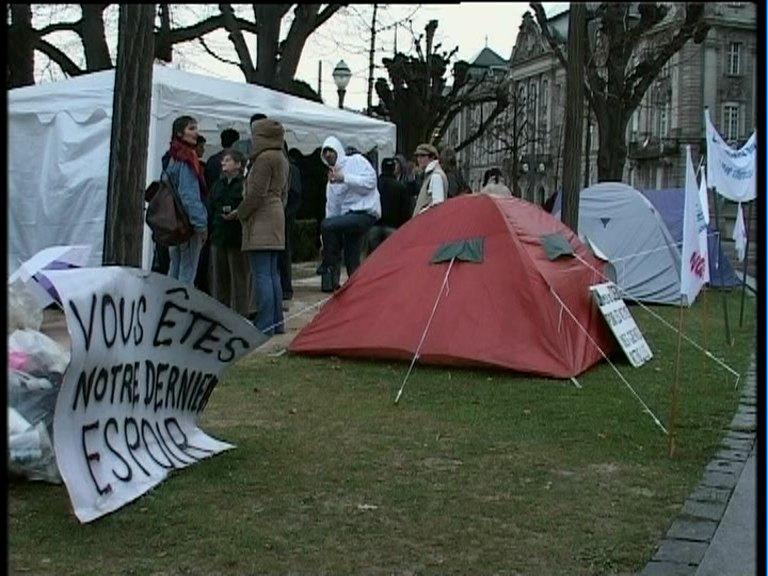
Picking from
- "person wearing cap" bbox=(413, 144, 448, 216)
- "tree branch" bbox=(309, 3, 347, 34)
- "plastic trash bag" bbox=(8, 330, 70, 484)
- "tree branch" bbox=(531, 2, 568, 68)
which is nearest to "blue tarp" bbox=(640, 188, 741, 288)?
"tree branch" bbox=(531, 2, 568, 68)

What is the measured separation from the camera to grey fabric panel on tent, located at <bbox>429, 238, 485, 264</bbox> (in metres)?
8.69

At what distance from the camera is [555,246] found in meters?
8.97

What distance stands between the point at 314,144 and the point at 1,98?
40.3 feet

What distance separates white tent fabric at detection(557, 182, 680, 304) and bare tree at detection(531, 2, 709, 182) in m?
5.66

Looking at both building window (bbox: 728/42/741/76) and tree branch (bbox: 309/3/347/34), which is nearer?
building window (bbox: 728/42/741/76)

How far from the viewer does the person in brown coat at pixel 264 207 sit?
911cm

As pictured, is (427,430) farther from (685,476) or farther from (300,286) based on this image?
(300,286)

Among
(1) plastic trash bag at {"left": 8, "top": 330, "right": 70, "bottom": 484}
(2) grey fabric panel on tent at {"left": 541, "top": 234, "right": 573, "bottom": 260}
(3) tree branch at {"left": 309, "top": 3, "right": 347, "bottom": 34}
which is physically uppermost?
(3) tree branch at {"left": 309, "top": 3, "right": 347, "bottom": 34}

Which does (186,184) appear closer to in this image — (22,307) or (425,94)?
(22,307)

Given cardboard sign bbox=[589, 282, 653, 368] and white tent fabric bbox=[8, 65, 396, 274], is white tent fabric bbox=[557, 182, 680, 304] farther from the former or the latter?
cardboard sign bbox=[589, 282, 653, 368]

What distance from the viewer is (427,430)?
6375 mm

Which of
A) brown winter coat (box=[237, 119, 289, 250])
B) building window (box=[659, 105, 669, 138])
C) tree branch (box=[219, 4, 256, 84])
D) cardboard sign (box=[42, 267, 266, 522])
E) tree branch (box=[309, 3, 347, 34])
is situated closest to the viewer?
cardboard sign (box=[42, 267, 266, 522])

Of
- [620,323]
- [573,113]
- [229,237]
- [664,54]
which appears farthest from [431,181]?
[664,54]

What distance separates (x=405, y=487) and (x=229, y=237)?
17.4ft
